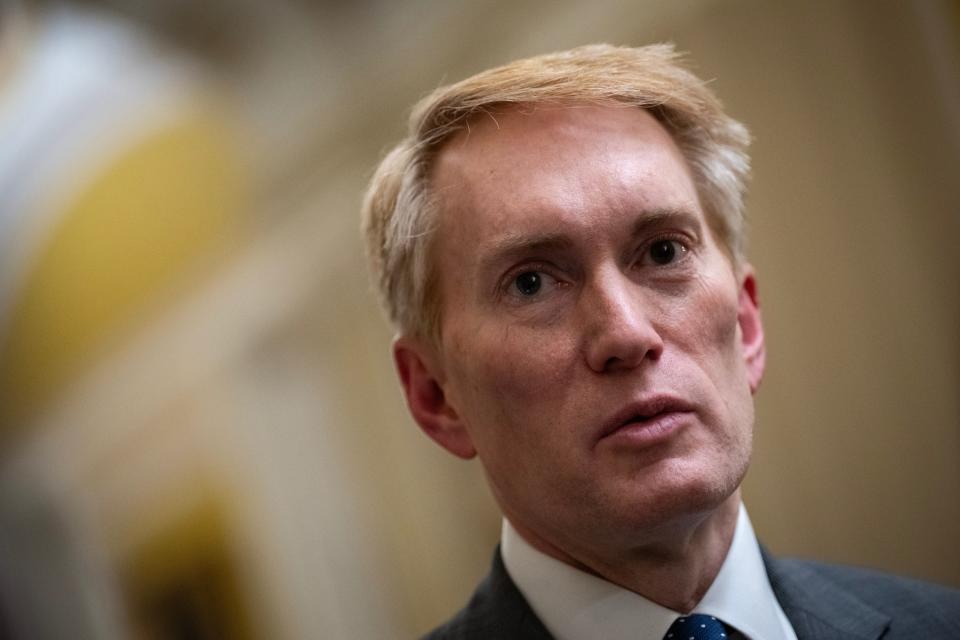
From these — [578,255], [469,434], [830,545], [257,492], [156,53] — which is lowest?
[830,545]

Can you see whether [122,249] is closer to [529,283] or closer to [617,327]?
[529,283]

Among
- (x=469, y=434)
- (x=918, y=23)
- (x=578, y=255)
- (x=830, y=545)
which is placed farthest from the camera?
(x=830, y=545)

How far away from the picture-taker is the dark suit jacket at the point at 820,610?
1557mm

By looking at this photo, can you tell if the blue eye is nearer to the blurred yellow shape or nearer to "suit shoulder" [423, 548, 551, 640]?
"suit shoulder" [423, 548, 551, 640]

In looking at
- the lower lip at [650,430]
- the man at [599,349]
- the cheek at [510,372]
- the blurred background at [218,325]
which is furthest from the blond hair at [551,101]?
the blurred background at [218,325]

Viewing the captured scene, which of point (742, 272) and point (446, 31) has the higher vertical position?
point (446, 31)

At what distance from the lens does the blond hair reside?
1580 millimetres

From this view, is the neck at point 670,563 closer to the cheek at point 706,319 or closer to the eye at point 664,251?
the cheek at point 706,319

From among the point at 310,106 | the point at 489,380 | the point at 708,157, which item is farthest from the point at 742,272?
the point at 310,106

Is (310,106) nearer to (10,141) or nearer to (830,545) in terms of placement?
(10,141)

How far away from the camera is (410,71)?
12.2ft

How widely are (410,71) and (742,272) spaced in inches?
89.0

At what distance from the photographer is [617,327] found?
1388 millimetres

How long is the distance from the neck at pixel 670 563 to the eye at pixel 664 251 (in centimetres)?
39
